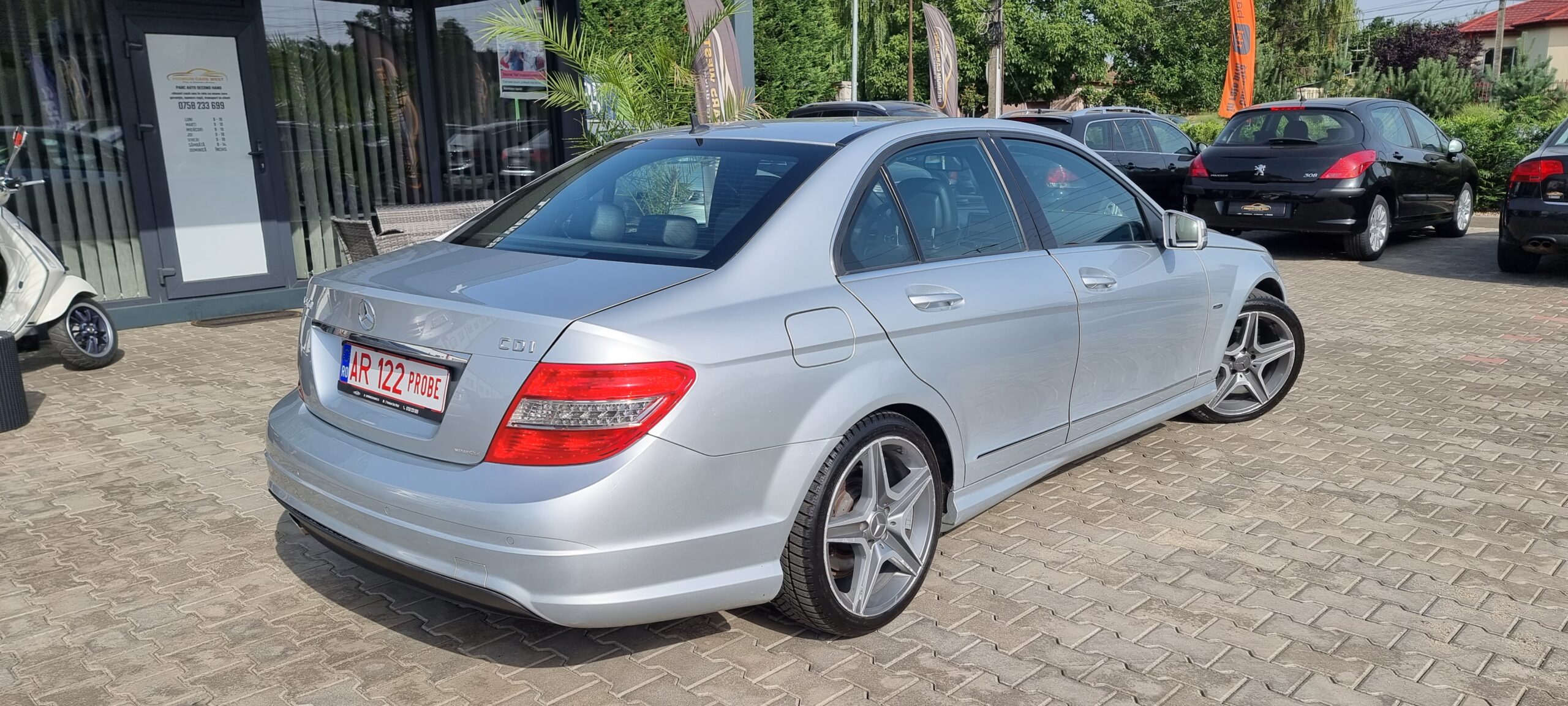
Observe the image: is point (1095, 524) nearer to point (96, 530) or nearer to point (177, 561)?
point (177, 561)

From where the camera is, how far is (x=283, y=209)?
31.5ft

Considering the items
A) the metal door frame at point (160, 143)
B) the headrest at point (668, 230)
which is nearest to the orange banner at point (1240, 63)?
the metal door frame at point (160, 143)

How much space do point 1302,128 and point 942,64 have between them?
25.3ft

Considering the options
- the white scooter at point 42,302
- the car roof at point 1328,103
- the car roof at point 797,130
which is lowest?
the white scooter at point 42,302

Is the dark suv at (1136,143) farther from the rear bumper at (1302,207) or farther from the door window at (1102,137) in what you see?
the rear bumper at (1302,207)

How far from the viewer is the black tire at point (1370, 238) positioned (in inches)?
455

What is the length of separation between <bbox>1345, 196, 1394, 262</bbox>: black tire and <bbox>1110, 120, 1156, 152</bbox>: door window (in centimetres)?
271

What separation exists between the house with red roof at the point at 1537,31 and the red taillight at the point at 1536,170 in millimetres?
54344

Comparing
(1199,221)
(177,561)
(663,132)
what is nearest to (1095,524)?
(1199,221)

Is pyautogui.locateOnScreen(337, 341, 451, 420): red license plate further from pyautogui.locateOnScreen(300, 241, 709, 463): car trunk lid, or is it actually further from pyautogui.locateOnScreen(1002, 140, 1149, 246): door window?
pyautogui.locateOnScreen(1002, 140, 1149, 246): door window

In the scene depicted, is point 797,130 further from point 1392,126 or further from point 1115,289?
point 1392,126

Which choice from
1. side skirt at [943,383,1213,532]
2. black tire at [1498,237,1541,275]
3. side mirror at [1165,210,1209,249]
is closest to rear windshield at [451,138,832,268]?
side skirt at [943,383,1213,532]

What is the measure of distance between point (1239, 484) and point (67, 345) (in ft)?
22.4

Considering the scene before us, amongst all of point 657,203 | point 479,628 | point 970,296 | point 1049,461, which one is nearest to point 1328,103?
point 1049,461
